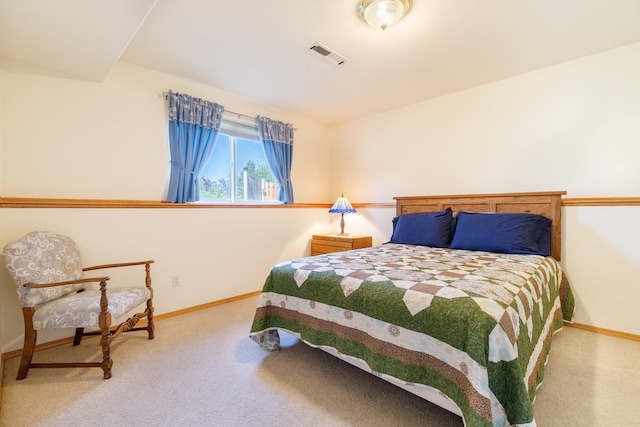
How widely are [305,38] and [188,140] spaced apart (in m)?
1.52

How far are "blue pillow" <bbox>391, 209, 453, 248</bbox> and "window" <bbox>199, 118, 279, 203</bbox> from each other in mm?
1727

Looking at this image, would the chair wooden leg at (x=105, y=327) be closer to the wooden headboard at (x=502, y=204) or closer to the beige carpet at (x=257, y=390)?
the beige carpet at (x=257, y=390)

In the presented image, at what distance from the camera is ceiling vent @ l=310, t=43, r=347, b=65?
88.8 inches

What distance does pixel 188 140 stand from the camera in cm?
280

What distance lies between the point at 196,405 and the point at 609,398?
7.41 feet

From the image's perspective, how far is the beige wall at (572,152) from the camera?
224 cm

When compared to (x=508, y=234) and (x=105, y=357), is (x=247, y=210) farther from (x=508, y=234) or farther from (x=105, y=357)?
(x=508, y=234)

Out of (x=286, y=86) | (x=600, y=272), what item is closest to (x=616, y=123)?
(x=600, y=272)

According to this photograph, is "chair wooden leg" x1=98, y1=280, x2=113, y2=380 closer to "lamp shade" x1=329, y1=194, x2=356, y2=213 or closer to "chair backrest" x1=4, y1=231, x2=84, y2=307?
"chair backrest" x1=4, y1=231, x2=84, y2=307

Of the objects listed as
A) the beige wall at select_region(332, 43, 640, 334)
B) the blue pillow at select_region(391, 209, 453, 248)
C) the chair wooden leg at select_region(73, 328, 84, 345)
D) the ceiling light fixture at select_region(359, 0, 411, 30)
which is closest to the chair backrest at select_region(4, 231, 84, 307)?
the chair wooden leg at select_region(73, 328, 84, 345)

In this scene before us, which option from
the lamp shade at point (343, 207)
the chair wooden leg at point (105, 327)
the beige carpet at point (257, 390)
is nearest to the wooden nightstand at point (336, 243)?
the lamp shade at point (343, 207)

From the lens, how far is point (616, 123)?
2289 mm

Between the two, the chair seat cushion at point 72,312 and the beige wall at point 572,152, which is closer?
the chair seat cushion at point 72,312

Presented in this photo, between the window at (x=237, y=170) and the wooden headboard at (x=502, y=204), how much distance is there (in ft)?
5.83
